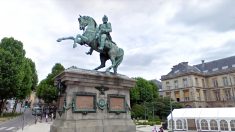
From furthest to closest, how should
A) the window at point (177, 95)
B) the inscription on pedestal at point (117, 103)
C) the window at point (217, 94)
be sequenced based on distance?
the window at point (177, 95), the window at point (217, 94), the inscription on pedestal at point (117, 103)

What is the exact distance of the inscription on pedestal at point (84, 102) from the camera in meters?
9.24

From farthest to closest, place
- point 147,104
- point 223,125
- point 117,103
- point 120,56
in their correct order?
point 147,104 → point 223,125 → point 120,56 → point 117,103

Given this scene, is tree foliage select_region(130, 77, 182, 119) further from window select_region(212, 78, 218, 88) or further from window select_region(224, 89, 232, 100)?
window select_region(212, 78, 218, 88)

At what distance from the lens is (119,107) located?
10.6m

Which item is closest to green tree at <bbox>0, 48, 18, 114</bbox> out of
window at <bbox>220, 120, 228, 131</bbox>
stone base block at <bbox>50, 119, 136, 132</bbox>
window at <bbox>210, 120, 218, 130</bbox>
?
stone base block at <bbox>50, 119, 136, 132</bbox>

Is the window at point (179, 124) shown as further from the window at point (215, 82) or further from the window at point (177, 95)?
the window at point (215, 82)

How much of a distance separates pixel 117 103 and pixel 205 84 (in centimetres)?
6553

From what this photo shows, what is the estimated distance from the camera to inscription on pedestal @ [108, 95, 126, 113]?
10297 millimetres

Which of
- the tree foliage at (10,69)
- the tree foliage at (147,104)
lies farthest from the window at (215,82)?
the tree foliage at (10,69)

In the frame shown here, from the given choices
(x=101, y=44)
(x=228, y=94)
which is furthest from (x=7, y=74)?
(x=228, y=94)

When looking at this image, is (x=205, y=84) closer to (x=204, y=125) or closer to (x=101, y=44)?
(x=204, y=125)

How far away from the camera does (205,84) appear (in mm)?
69000

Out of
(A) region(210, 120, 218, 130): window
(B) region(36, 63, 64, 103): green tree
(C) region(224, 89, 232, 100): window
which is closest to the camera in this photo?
(A) region(210, 120, 218, 130): window

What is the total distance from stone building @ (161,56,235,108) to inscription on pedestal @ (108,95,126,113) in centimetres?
5799
